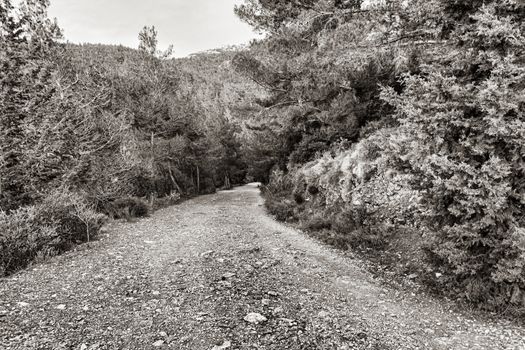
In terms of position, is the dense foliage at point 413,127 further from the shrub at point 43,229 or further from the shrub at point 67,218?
the shrub at point 43,229

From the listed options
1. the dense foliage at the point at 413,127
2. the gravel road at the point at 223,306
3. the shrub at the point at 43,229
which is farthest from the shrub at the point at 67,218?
the dense foliage at the point at 413,127

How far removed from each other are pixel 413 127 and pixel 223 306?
4.07m

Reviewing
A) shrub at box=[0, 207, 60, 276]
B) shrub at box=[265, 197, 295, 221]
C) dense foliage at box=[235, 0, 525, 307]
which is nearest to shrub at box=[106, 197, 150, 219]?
shrub at box=[265, 197, 295, 221]

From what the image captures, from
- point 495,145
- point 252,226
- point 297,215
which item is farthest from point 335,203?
point 495,145

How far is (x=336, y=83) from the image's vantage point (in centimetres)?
1314

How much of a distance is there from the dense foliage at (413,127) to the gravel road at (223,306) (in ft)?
3.05

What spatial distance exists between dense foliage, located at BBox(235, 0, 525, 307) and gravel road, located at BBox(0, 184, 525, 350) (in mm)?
931

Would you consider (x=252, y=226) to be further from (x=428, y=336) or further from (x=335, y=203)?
(x=428, y=336)

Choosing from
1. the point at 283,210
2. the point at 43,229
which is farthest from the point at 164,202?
the point at 43,229

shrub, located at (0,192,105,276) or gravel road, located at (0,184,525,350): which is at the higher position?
shrub, located at (0,192,105,276)

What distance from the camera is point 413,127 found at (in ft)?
17.9

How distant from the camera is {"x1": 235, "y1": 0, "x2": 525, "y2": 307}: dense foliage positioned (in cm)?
467

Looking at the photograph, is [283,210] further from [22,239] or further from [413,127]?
[22,239]

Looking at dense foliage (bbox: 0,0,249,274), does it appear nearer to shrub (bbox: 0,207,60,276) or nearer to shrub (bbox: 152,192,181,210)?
shrub (bbox: 0,207,60,276)
